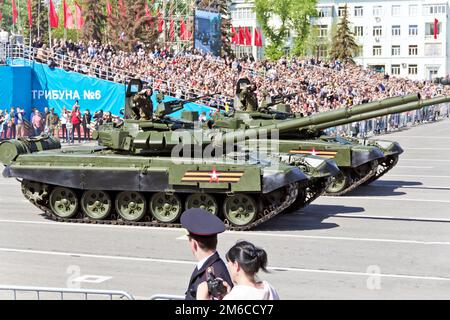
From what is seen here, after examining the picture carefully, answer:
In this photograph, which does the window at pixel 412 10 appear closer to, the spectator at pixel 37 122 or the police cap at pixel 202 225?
the spectator at pixel 37 122

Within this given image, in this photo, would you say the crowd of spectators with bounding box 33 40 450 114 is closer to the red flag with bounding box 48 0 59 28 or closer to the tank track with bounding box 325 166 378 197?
the red flag with bounding box 48 0 59 28

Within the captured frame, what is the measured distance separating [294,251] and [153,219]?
3.82m

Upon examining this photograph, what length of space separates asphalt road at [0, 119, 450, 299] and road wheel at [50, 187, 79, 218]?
35 centimetres

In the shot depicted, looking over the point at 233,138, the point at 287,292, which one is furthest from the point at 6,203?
the point at 287,292

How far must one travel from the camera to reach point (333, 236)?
1645 centimetres

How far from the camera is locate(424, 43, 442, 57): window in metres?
105

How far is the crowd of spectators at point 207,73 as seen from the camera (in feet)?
133

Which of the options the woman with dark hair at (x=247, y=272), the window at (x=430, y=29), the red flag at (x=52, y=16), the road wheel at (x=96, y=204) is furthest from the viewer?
the window at (x=430, y=29)

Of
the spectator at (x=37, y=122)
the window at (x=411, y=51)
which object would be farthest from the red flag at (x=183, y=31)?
the window at (x=411, y=51)

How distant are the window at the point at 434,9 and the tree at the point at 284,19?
1410cm

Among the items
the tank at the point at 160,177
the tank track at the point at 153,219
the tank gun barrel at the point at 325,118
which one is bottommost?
the tank track at the point at 153,219

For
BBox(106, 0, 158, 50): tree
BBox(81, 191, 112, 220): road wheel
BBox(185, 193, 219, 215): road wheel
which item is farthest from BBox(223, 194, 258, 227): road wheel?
BBox(106, 0, 158, 50): tree
